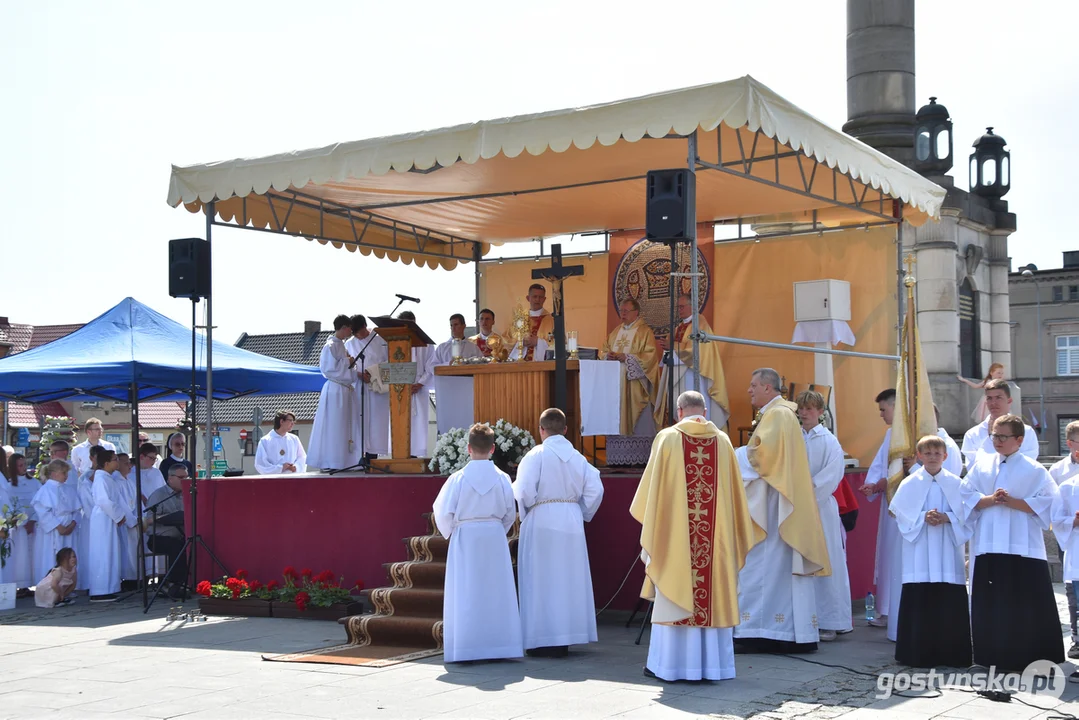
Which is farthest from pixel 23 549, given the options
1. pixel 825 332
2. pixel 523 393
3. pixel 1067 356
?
pixel 1067 356

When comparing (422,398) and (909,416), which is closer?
(909,416)

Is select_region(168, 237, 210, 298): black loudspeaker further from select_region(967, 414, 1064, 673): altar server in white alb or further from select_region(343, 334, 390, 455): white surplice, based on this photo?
select_region(967, 414, 1064, 673): altar server in white alb

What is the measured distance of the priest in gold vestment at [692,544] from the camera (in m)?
7.61

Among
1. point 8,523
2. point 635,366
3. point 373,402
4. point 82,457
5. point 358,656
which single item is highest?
point 635,366

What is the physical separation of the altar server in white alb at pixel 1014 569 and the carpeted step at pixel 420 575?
4066 millimetres

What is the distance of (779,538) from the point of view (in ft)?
29.0

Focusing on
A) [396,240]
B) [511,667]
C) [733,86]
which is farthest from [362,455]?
[733,86]

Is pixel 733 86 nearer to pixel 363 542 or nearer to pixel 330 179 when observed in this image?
pixel 330 179

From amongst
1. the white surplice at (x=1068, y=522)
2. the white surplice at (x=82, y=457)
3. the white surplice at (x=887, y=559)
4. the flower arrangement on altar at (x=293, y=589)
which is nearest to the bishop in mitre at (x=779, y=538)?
the white surplice at (x=887, y=559)

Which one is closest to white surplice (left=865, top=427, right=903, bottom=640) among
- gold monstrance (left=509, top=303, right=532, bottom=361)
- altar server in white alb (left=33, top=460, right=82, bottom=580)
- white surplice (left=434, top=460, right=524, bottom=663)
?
white surplice (left=434, top=460, right=524, bottom=663)

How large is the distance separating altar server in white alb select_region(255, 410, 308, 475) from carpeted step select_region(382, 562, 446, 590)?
5436 mm

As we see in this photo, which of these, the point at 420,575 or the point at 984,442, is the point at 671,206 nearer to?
the point at 984,442

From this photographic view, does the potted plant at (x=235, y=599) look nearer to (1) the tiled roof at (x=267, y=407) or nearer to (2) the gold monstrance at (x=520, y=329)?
(2) the gold monstrance at (x=520, y=329)

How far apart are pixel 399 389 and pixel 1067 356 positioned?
45.2 m
